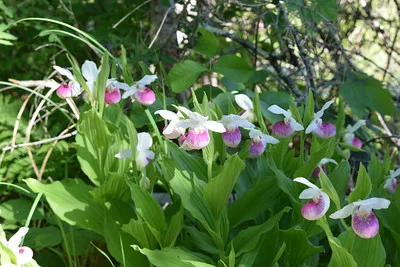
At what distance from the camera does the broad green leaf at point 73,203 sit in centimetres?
152

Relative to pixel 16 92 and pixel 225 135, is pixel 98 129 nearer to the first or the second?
pixel 225 135

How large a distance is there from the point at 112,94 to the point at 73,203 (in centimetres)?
32

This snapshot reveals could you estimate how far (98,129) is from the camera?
151cm

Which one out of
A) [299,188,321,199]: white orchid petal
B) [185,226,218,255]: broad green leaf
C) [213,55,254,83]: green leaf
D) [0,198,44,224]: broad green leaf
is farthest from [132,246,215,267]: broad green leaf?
[213,55,254,83]: green leaf

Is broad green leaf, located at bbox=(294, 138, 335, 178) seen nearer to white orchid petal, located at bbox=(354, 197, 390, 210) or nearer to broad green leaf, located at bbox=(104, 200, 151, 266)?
white orchid petal, located at bbox=(354, 197, 390, 210)

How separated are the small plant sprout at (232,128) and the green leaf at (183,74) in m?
0.60

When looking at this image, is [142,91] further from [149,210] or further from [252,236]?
[252,236]

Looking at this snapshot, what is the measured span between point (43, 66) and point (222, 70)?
1.12 metres

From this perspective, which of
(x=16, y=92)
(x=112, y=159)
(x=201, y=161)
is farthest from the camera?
(x=16, y=92)

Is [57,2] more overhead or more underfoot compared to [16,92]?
more overhead

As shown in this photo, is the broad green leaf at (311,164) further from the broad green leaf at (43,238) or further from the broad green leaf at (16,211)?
the broad green leaf at (16,211)

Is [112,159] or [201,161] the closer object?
[201,161]

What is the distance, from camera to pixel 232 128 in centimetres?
130

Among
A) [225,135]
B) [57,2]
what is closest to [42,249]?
[225,135]
